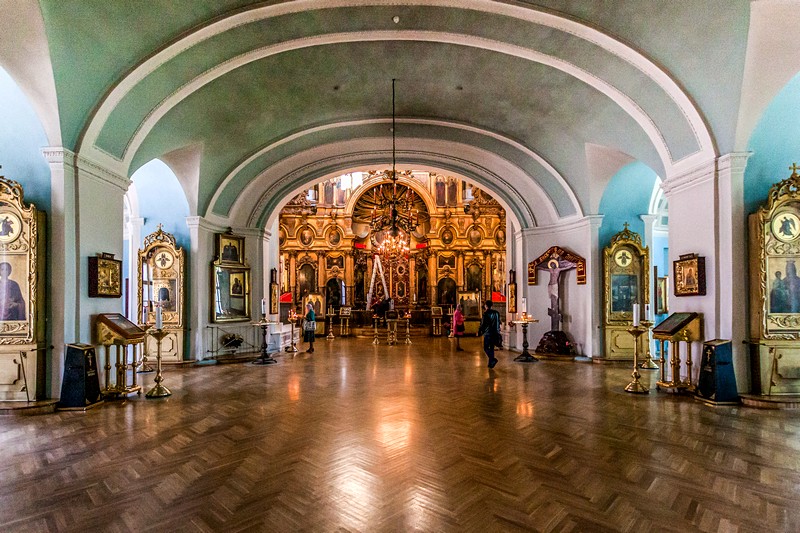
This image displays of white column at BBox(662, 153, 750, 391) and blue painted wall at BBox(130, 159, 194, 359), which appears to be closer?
white column at BBox(662, 153, 750, 391)

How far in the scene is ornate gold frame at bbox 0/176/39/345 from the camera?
544 centimetres

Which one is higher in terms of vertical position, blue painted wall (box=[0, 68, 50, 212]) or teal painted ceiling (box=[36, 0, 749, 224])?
teal painted ceiling (box=[36, 0, 749, 224])

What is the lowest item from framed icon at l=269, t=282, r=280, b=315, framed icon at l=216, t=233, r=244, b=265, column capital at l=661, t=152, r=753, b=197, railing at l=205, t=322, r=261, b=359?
railing at l=205, t=322, r=261, b=359

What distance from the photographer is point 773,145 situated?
616 cm

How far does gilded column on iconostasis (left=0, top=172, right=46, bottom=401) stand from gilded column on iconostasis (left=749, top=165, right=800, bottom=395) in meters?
9.95

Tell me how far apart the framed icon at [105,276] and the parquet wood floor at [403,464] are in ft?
5.68

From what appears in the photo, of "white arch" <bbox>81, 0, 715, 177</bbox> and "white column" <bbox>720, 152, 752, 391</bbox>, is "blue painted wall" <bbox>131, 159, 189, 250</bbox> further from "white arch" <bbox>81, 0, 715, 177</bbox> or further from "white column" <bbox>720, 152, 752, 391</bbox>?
"white column" <bbox>720, 152, 752, 391</bbox>

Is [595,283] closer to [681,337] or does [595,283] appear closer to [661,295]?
[661,295]

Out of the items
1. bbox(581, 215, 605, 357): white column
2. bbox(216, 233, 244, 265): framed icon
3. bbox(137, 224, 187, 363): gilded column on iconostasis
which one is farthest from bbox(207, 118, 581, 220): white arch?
bbox(137, 224, 187, 363): gilded column on iconostasis

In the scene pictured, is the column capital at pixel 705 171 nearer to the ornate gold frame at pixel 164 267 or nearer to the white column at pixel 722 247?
the white column at pixel 722 247

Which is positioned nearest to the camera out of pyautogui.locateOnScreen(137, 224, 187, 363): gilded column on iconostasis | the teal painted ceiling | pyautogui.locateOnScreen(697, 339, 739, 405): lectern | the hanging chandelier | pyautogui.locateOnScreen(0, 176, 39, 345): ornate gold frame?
the teal painted ceiling

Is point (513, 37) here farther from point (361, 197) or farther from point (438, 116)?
point (361, 197)

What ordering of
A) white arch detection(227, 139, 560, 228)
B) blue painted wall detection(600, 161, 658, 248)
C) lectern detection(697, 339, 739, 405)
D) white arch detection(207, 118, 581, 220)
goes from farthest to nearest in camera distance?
white arch detection(227, 139, 560, 228)
blue painted wall detection(600, 161, 658, 248)
white arch detection(207, 118, 581, 220)
lectern detection(697, 339, 739, 405)

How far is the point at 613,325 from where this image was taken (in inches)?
386
